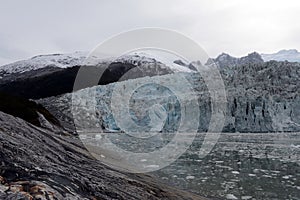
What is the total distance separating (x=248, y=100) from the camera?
2970cm

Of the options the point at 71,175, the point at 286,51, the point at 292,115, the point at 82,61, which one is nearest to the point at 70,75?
the point at 82,61

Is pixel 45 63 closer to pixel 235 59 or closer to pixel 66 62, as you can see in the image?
pixel 66 62

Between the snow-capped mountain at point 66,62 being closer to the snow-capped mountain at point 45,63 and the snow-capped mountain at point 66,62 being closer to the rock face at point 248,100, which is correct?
the snow-capped mountain at point 45,63

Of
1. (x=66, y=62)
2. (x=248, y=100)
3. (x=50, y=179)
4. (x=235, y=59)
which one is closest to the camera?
(x=50, y=179)

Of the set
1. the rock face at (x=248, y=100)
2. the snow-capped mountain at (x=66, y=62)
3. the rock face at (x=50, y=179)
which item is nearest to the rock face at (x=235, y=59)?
the snow-capped mountain at (x=66, y=62)

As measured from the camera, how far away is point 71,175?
4461 millimetres

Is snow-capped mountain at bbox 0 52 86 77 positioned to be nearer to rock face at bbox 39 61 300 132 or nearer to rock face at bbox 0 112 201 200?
rock face at bbox 39 61 300 132

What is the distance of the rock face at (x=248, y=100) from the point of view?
28.9m

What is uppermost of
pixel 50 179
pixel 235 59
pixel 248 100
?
pixel 235 59

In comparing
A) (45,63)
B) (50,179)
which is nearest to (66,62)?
(45,63)

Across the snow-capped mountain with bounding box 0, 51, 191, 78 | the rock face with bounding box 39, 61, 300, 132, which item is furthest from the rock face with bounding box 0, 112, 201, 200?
the snow-capped mountain with bounding box 0, 51, 191, 78

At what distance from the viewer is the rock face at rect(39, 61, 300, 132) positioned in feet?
94.8

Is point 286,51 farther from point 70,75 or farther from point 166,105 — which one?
point 166,105

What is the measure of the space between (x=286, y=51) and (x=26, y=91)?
465 feet
